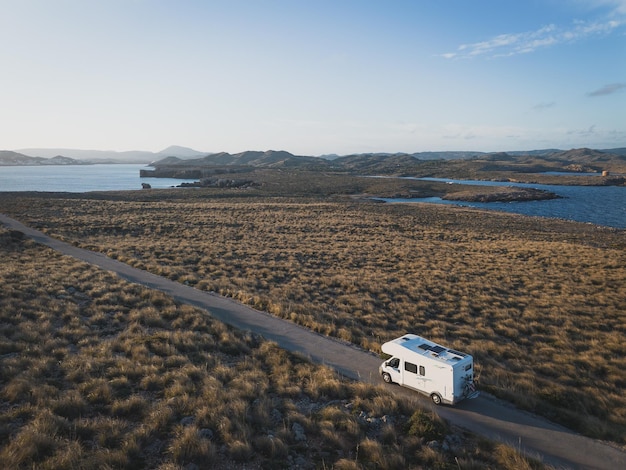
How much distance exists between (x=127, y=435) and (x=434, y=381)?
7.91m

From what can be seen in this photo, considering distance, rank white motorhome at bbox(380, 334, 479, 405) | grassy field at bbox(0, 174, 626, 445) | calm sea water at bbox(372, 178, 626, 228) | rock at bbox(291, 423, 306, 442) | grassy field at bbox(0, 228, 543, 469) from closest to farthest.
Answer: grassy field at bbox(0, 228, 543, 469) → rock at bbox(291, 423, 306, 442) → white motorhome at bbox(380, 334, 479, 405) → grassy field at bbox(0, 174, 626, 445) → calm sea water at bbox(372, 178, 626, 228)

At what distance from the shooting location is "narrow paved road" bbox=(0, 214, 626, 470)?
9008mm

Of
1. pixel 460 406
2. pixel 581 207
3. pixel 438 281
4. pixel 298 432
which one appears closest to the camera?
pixel 298 432

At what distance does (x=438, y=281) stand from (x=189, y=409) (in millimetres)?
19950

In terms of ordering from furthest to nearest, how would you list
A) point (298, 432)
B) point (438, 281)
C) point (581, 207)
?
point (581, 207) → point (438, 281) → point (298, 432)

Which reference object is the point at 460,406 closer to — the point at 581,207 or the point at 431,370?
the point at 431,370

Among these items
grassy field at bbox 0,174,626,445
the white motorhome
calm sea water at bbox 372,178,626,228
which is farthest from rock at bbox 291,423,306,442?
calm sea water at bbox 372,178,626,228

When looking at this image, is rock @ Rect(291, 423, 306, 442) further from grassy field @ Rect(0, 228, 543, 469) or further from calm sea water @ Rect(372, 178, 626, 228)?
calm sea water @ Rect(372, 178, 626, 228)

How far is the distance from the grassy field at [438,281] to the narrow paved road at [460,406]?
0.73m

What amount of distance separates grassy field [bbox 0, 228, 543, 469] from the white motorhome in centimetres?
94

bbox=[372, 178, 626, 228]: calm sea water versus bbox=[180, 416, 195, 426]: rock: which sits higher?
bbox=[180, 416, 195, 426]: rock

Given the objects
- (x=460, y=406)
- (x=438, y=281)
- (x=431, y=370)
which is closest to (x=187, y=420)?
(x=431, y=370)

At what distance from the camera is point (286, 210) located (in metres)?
68.8

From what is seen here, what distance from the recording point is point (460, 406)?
10.9 meters
